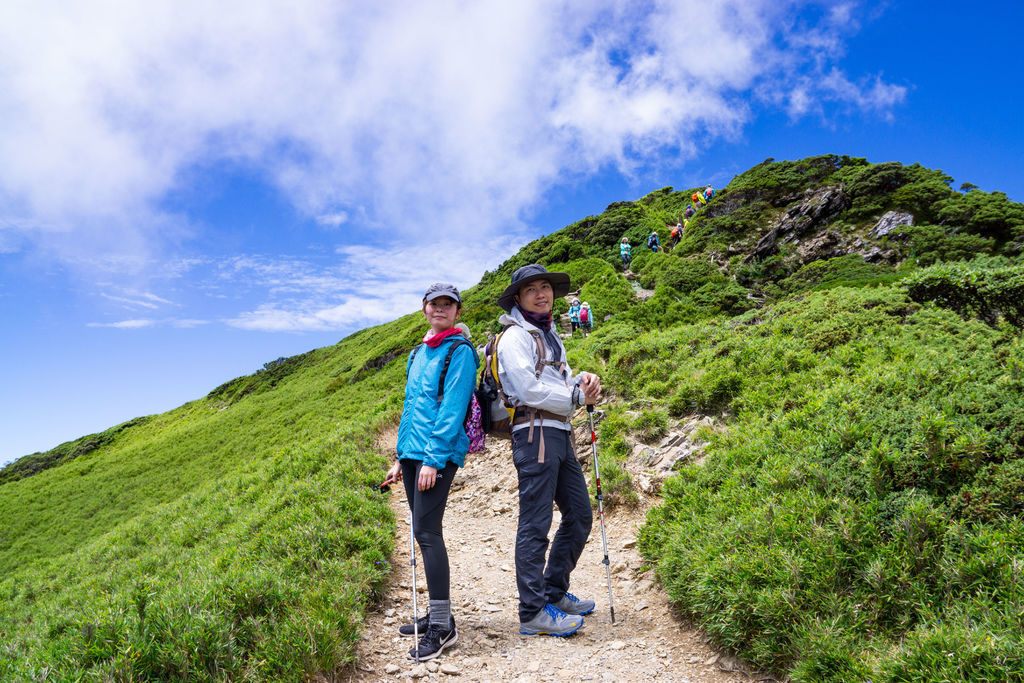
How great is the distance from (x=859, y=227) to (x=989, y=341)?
22748 millimetres

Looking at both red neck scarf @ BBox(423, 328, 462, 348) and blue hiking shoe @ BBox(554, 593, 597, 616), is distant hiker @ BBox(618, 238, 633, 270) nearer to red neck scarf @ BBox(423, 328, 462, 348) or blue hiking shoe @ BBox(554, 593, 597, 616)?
blue hiking shoe @ BBox(554, 593, 597, 616)

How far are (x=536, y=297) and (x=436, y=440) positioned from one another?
1.60 metres

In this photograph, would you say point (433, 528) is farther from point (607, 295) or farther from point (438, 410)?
point (607, 295)

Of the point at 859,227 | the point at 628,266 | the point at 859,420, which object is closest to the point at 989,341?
the point at 859,420

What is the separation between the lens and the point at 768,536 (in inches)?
182

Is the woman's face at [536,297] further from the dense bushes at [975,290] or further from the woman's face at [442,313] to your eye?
the dense bushes at [975,290]

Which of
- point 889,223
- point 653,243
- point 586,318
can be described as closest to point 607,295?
point 586,318

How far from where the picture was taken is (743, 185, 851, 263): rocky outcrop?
28141 mm

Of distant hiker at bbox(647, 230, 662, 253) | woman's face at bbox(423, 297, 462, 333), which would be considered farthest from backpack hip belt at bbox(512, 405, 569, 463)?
distant hiker at bbox(647, 230, 662, 253)

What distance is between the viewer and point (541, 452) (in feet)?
14.4

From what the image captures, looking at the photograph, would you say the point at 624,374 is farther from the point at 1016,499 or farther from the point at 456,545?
the point at 1016,499

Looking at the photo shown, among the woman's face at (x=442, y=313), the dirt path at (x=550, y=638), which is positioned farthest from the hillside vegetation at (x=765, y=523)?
the woman's face at (x=442, y=313)

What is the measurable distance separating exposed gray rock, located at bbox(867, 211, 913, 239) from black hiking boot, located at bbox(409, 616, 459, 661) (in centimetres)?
2718

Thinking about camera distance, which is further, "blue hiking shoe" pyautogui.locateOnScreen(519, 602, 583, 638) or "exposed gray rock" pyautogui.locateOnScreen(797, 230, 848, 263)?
"exposed gray rock" pyautogui.locateOnScreen(797, 230, 848, 263)
